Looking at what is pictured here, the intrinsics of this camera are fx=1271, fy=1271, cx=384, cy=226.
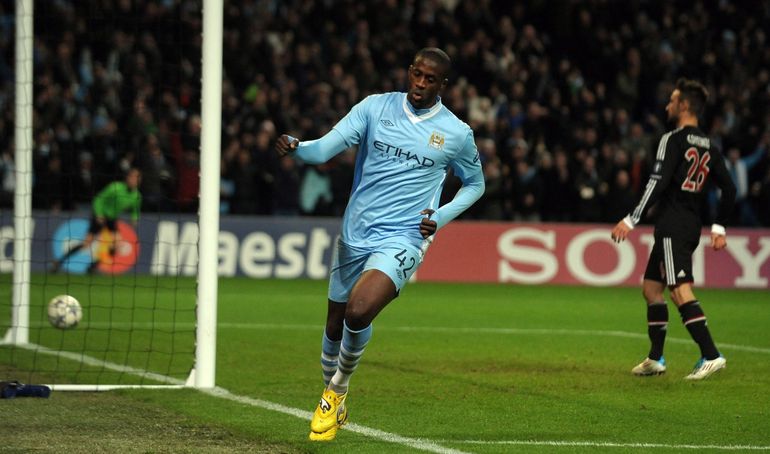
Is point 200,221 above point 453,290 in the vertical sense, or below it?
above

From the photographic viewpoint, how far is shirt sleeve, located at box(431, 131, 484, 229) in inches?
295

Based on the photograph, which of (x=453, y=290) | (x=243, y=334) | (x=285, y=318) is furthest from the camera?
(x=453, y=290)

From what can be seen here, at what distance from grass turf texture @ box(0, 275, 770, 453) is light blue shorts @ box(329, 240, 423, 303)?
0.86 m

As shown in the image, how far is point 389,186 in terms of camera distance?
7.44 meters

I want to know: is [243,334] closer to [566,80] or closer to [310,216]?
[310,216]

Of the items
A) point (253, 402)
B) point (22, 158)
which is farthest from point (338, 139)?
point (22, 158)

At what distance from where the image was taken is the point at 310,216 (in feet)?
71.4

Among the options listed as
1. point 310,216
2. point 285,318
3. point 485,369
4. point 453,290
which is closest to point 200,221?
point 485,369

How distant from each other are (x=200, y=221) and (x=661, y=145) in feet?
12.4

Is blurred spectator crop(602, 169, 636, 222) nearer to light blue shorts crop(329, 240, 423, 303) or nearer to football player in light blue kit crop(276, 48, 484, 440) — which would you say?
football player in light blue kit crop(276, 48, 484, 440)

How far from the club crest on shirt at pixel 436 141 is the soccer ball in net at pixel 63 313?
227 inches

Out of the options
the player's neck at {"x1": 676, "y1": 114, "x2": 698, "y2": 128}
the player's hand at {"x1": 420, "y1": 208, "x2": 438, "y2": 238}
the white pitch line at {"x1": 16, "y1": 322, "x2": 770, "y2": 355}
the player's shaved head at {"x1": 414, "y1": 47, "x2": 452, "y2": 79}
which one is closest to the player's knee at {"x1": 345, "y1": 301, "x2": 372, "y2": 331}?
the player's hand at {"x1": 420, "y1": 208, "x2": 438, "y2": 238}

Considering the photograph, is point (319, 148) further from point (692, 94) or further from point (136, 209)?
point (136, 209)

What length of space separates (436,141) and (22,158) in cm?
534
